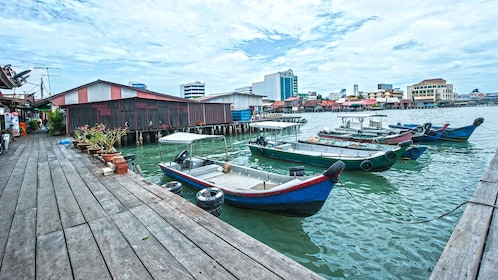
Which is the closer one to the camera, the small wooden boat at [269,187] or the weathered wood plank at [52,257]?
the weathered wood plank at [52,257]

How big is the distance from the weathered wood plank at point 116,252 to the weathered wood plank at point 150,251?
52 mm

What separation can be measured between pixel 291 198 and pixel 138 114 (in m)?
17.9

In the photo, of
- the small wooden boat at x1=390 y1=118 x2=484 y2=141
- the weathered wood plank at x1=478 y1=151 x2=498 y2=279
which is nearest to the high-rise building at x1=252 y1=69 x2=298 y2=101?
the small wooden boat at x1=390 y1=118 x2=484 y2=141

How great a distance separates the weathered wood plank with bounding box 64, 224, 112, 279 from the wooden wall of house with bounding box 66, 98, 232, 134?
59.2 feet

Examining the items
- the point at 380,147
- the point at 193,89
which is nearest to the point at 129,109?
the point at 380,147

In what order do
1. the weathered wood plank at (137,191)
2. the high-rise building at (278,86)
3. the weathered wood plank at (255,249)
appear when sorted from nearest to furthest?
the weathered wood plank at (255,249) < the weathered wood plank at (137,191) < the high-rise building at (278,86)

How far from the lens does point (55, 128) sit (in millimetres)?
18641

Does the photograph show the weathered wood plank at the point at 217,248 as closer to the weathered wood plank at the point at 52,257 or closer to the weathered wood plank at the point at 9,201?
the weathered wood plank at the point at 52,257

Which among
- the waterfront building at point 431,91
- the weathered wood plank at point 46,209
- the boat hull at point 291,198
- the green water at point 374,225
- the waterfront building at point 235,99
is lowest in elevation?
the green water at point 374,225

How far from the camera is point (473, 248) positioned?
2.75m

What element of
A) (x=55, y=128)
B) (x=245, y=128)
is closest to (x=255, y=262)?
(x=55, y=128)

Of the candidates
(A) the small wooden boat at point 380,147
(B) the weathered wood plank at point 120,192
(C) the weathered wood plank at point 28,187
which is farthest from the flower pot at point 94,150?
(A) the small wooden boat at point 380,147

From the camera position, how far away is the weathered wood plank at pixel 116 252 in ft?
7.42

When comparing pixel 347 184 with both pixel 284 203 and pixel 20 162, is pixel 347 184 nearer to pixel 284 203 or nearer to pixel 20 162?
pixel 284 203
